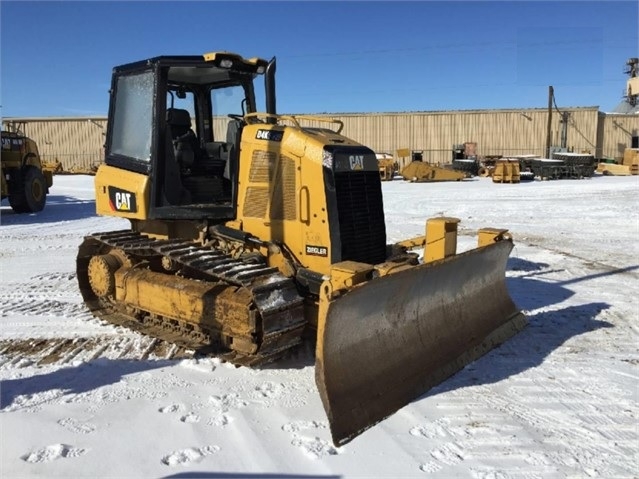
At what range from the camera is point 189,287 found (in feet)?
17.0

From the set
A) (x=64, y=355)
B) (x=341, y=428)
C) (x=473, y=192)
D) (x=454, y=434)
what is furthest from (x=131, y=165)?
(x=473, y=192)

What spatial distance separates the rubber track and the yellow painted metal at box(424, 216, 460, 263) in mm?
1725

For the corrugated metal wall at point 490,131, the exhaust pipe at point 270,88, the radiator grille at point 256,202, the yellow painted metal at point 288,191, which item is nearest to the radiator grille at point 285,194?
the yellow painted metal at point 288,191

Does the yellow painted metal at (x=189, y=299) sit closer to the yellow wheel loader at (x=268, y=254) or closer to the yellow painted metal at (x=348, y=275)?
the yellow wheel loader at (x=268, y=254)

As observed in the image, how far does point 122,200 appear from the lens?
625 cm

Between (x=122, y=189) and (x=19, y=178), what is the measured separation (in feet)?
42.8

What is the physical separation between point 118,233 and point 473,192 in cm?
1807

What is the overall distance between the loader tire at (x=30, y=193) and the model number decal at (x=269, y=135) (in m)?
14.4

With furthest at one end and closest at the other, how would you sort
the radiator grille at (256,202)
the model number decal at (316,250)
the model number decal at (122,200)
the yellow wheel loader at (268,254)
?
the model number decal at (122,200) → the radiator grille at (256,202) → the model number decal at (316,250) → the yellow wheel loader at (268,254)

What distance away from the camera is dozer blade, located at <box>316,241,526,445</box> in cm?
376

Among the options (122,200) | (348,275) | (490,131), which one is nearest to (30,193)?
(122,200)

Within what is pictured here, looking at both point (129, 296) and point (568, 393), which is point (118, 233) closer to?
point (129, 296)

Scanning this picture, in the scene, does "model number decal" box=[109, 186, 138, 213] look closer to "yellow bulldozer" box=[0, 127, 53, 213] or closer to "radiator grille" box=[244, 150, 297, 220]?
"radiator grille" box=[244, 150, 297, 220]

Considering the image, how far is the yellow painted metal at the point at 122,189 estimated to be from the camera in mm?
5883
